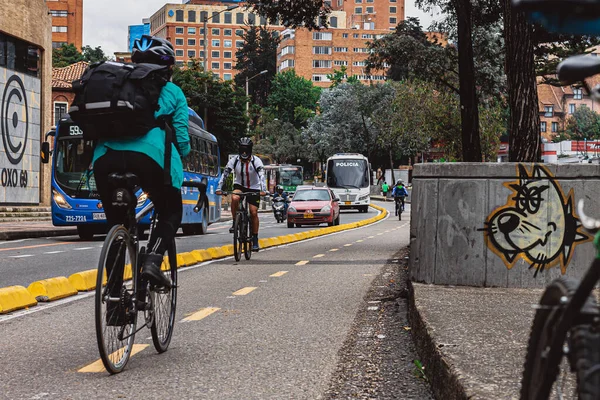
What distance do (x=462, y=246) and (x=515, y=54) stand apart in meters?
3.94

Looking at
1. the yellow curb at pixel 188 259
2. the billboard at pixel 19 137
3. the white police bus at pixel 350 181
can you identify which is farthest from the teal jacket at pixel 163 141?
the white police bus at pixel 350 181

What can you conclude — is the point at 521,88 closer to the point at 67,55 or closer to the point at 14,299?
the point at 14,299

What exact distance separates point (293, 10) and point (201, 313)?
509 inches

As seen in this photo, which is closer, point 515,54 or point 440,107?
point 515,54

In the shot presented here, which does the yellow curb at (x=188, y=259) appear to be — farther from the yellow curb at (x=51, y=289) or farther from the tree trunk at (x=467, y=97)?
the tree trunk at (x=467, y=97)

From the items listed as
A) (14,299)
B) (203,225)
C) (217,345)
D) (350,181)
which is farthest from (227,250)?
(350,181)

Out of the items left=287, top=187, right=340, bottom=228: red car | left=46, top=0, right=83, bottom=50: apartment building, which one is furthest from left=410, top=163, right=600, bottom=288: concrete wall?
left=46, top=0, right=83, bottom=50: apartment building

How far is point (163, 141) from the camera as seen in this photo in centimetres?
553

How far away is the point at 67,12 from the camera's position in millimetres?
141500

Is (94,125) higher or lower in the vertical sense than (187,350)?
higher

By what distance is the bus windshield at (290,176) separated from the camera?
75.9 metres

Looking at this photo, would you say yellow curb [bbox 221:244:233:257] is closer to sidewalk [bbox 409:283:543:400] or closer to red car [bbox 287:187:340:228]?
sidewalk [bbox 409:283:543:400]

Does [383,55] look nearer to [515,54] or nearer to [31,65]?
[515,54]

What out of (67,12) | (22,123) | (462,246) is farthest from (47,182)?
(67,12)
